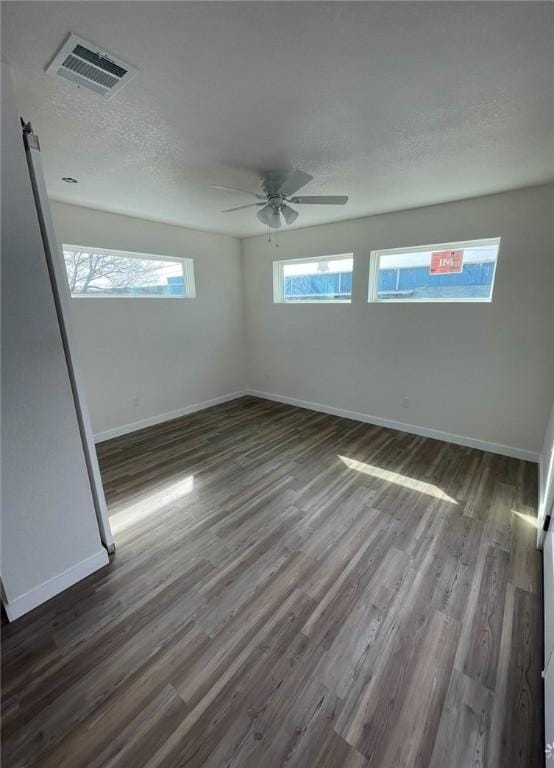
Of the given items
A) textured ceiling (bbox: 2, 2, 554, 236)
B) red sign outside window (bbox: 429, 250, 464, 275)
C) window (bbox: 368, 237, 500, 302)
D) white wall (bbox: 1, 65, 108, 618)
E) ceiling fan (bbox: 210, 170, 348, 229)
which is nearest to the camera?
textured ceiling (bbox: 2, 2, 554, 236)

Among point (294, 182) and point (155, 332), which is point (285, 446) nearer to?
point (155, 332)

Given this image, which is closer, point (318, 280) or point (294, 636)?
point (294, 636)

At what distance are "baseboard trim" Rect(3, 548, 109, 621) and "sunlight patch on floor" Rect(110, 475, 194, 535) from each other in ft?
1.11

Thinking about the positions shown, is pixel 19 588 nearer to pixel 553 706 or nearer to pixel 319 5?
pixel 553 706

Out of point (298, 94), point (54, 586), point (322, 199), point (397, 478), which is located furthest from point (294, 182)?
point (54, 586)

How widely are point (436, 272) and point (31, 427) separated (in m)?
3.89

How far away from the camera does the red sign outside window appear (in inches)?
130

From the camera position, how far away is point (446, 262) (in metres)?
3.38

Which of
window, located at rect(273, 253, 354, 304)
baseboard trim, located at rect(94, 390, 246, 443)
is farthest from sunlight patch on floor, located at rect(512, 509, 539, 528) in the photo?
baseboard trim, located at rect(94, 390, 246, 443)

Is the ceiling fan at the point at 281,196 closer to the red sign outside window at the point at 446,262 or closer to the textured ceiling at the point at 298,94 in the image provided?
the textured ceiling at the point at 298,94

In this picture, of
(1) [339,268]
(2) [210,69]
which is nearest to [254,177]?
(2) [210,69]

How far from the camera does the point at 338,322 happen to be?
4211 millimetres

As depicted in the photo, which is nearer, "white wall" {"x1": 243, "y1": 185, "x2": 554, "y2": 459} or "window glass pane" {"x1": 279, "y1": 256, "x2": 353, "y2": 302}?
"white wall" {"x1": 243, "y1": 185, "x2": 554, "y2": 459}

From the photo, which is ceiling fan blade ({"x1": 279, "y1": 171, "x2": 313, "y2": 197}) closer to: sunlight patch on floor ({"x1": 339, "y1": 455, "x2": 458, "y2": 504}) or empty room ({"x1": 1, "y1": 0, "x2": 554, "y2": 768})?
empty room ({"x1": 1, "y1": 0, "x2": 554, "y2": 768})
